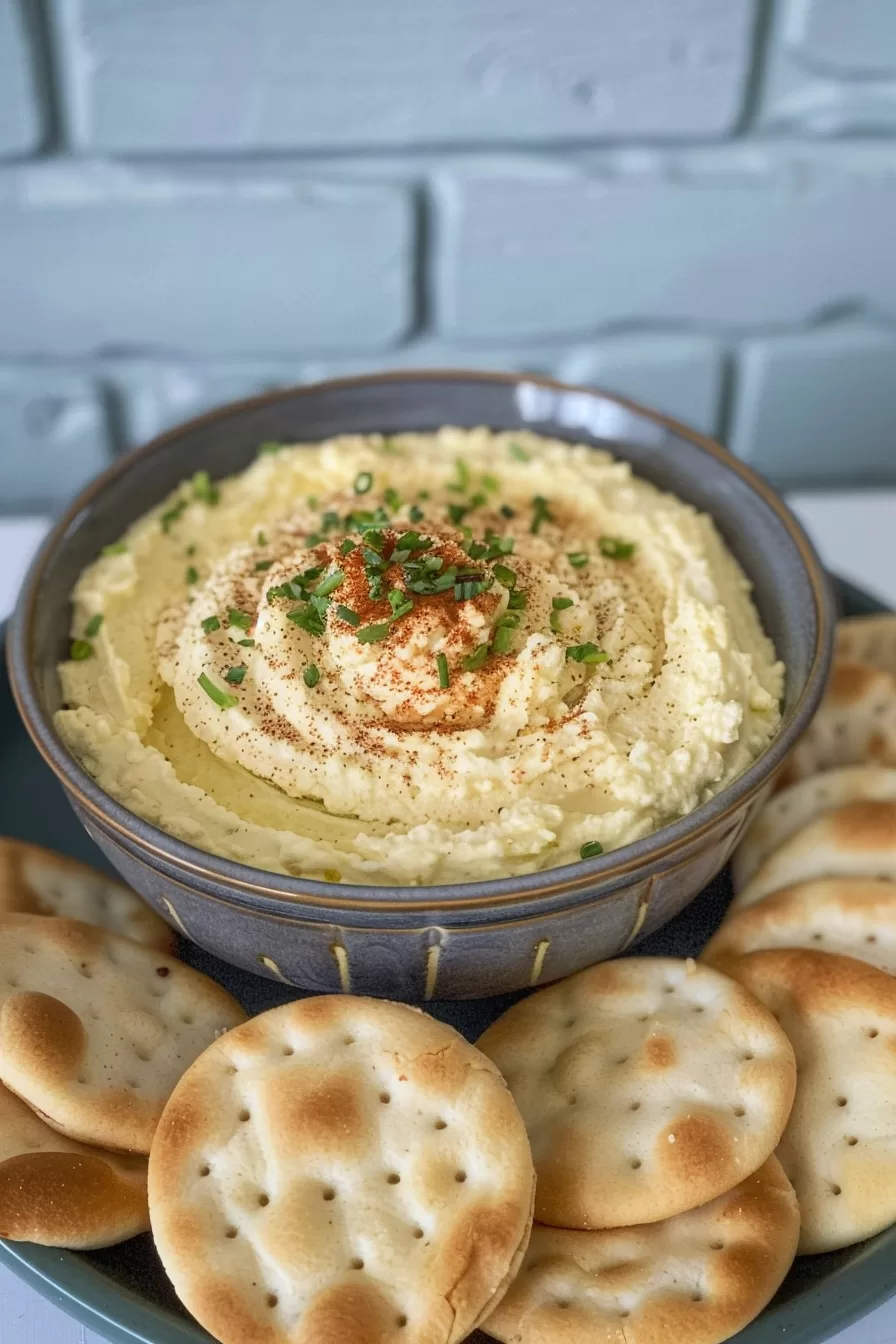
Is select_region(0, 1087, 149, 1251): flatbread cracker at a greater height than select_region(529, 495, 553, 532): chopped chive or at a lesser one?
lesser

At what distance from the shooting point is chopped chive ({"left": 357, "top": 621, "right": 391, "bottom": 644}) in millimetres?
2660

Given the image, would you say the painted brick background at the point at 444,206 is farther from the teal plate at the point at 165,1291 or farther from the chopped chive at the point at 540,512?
the teal plate at the point at 165,1291

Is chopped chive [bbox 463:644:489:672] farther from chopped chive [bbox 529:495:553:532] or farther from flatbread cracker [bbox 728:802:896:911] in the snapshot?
flatbread cracker [bbox 728:802:896:911]

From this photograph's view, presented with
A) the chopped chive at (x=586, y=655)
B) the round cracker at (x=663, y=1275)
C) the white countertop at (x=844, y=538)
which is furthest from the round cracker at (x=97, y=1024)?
the white countertop at (x=844, y=538)

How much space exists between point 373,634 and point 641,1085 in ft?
3.22

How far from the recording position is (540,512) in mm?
3189

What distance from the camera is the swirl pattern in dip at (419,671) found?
2469 mm

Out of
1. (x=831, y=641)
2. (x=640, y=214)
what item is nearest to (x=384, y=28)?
(x=640, y=214)

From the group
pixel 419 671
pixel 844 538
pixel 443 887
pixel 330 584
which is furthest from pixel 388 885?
pixel 844 538

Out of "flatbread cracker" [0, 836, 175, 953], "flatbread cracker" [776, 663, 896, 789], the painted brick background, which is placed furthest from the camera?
the painted brick background

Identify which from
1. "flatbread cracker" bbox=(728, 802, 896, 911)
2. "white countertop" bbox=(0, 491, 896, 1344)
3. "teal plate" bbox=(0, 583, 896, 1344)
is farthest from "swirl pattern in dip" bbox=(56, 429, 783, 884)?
"white countertop" bbox=(0, 491, 896, 1344)

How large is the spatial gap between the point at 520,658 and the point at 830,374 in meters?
2.58

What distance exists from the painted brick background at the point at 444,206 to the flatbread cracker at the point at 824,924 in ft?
8.22

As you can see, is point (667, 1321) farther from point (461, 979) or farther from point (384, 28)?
point (384, 28)
